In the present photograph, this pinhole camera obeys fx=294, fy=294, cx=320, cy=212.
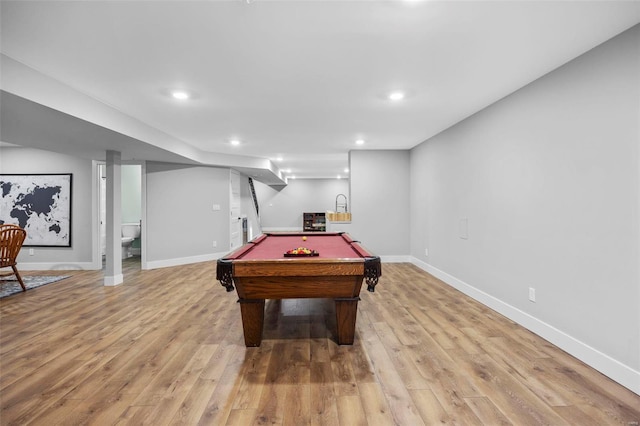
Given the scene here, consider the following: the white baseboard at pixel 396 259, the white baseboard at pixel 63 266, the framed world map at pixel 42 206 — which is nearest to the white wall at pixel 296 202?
the white baseboard at pixel 396 259

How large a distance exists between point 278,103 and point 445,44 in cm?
186

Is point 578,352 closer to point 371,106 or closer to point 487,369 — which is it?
point 487,369

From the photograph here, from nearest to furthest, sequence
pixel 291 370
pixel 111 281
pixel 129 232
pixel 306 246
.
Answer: pixel 291 370 → pixel 306 246 → pixel 111 281 → pixel 129 232

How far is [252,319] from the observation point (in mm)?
2486

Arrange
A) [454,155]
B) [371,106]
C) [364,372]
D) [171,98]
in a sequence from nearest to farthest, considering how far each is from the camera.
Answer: [364,372]
[171,98]
[371,106]
[454,155]

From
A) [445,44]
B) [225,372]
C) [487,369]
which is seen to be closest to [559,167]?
[445,44]

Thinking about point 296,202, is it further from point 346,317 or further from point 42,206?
point 346,317

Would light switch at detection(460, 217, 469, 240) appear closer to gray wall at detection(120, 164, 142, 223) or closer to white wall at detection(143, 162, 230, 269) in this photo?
white wall at detection(143, 162, 230, 269)

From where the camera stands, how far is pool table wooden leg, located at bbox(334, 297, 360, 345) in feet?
8.07

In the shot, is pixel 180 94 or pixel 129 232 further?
pixel 129 232

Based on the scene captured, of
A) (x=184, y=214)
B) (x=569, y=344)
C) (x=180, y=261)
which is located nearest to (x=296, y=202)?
(x=184, y=214)

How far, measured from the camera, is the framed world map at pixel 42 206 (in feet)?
18.9

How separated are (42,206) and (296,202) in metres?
8.73

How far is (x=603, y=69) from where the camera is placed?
2.16 m
